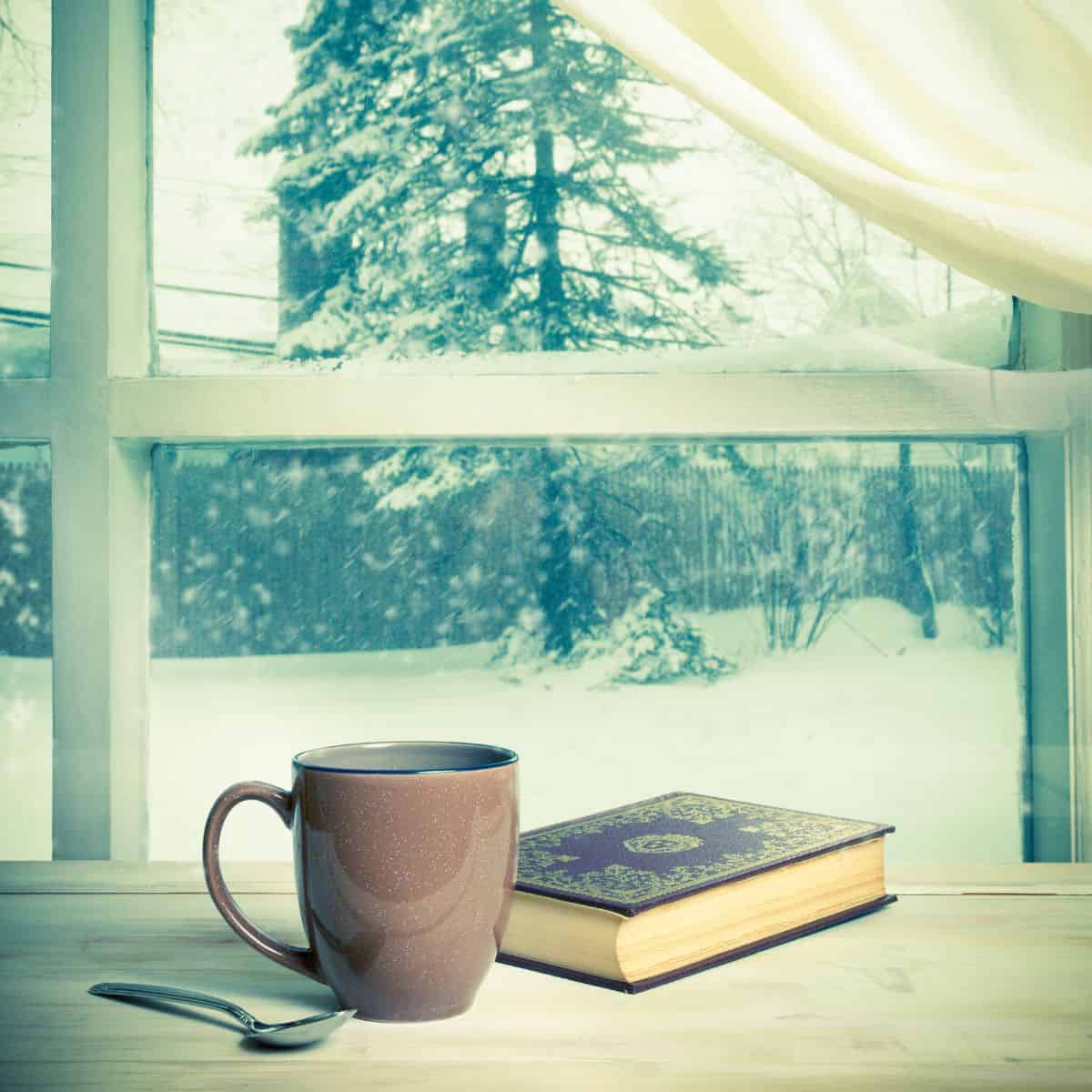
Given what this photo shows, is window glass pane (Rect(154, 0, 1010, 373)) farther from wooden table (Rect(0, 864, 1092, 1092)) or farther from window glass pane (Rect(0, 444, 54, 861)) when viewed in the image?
wooden table (Rect(0, 864, 1092, 1092))

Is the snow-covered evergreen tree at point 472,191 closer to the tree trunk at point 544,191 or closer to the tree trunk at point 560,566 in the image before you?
the tree trunk at point 544,191

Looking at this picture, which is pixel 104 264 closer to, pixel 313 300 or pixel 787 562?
pixel 313 300

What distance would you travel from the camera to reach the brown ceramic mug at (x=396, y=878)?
0.61 meters

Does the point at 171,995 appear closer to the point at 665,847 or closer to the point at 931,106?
the point at 665,847

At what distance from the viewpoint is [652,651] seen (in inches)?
50.7

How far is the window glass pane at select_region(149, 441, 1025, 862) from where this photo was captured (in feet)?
4.18

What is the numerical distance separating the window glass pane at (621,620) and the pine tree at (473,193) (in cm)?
14

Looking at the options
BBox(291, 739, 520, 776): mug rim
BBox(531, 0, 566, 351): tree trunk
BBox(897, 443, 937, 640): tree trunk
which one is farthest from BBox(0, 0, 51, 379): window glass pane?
BBox(897, 443, 937, 640): tree trunk

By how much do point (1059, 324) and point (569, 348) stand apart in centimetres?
49

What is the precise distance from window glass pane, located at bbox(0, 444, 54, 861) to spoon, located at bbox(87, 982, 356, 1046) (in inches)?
27.1

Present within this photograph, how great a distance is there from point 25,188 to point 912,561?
1.01m

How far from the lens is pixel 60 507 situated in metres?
1.22

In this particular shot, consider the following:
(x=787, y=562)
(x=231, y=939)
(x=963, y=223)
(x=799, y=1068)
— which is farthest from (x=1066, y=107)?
(x=231, y=939)

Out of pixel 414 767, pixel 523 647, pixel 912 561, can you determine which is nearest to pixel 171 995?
pixel 414 767
